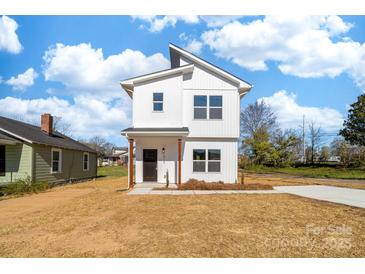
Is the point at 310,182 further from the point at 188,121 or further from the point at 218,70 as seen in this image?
the point at 218,70

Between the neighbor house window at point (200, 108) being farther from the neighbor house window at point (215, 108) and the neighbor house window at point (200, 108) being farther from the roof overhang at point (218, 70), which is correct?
the roof overhang at point (218, 70)

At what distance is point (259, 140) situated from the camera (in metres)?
39.4

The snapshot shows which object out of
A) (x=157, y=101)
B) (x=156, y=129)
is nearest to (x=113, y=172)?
(x=157, y=101)

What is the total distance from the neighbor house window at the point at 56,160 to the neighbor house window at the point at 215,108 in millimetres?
10543

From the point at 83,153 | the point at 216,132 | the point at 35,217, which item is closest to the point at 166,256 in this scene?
the point at 35,217

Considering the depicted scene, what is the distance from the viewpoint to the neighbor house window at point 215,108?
1673 centimetres

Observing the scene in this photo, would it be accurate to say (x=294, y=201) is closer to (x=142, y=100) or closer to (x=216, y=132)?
(x=216, y=132)

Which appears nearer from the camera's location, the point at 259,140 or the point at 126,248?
the point at 126,248

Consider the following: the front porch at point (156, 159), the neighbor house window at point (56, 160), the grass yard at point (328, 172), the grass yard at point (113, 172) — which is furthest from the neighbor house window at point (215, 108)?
the grass yard at point (113, 172)

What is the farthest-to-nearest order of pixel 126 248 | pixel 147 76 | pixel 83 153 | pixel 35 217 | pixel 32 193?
pixel 83 153
pixel 147 76
pixel 32 193
pixel 35 217
pixel 126 248

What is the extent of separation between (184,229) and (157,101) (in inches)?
418

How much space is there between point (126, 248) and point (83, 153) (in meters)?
20.5

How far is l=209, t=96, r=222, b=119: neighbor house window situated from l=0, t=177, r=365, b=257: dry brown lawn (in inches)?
271

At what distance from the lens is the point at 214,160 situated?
54.5ft
